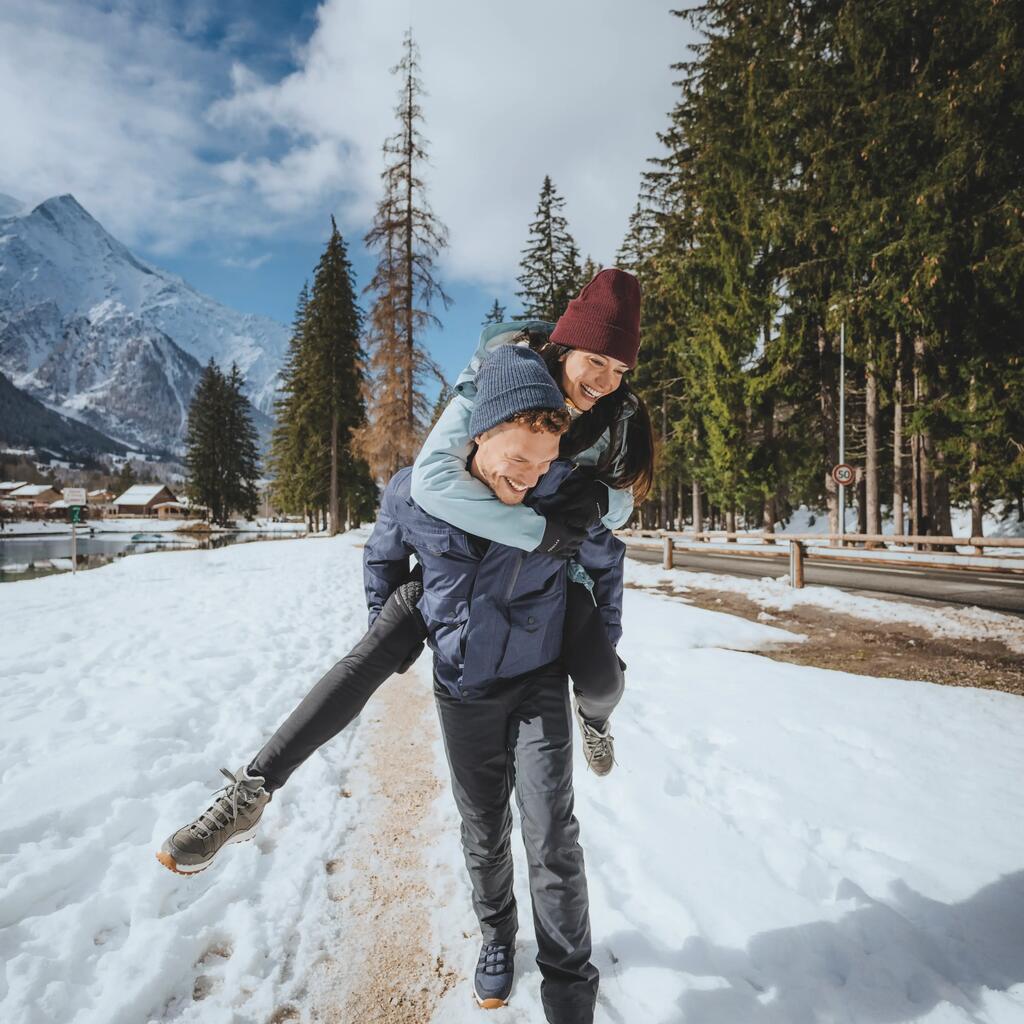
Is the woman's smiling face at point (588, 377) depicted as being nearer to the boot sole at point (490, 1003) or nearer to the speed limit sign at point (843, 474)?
the boot sole at point (490, 1003)

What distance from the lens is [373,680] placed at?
1920 millimetres

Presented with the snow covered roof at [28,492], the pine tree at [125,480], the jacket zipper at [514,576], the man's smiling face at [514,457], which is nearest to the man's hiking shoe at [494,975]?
the jacket zipper at [514,576]

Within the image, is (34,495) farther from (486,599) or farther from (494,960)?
(486,599)

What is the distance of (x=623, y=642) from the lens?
6230 millimetres

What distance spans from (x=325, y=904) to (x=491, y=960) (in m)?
0.87

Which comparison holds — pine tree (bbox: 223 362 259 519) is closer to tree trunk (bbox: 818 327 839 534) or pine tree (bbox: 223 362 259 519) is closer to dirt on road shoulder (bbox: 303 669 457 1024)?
tree trunk (bbox: 818 327 839 534)

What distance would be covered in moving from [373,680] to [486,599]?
0.62m

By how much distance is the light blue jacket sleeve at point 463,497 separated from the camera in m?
1.52

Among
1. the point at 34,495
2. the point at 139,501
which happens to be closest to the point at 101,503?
the point at 34,495

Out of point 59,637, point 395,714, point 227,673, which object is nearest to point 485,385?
point 395,714

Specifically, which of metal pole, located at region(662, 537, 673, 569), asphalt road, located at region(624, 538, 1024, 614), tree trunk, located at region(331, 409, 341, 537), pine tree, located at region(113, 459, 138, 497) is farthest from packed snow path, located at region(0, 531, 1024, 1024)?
pine tree, located at region(113, 459, 138, 497)

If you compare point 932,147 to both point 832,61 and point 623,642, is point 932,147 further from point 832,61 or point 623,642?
point 623,642

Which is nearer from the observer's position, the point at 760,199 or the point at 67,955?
the point at 67,955

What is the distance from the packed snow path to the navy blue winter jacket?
126cm
